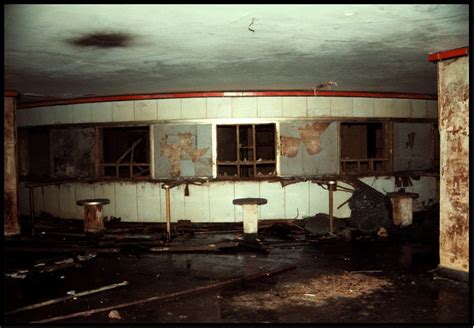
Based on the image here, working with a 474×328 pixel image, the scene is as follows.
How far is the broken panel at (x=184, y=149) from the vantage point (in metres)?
10.2

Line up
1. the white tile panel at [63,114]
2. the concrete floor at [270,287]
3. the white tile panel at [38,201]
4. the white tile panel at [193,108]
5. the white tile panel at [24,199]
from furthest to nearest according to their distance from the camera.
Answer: the white tile panel at [24,199] → the white tile panel at [38,201] → the white tile panel at [63,114] → the white tile panel at [193,108] → the concrete floor at [270,287]

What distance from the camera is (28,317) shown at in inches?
185

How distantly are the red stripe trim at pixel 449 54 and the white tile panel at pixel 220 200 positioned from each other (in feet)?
18.1

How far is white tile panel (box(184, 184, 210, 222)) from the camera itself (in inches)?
403

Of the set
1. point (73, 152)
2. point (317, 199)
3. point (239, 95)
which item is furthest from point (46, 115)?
point (317, 199)

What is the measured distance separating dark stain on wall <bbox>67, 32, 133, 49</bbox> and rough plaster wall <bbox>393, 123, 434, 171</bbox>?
7990 mm

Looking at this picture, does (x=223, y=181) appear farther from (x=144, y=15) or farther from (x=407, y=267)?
(x=144, y=15)

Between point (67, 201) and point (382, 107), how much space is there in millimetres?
8767

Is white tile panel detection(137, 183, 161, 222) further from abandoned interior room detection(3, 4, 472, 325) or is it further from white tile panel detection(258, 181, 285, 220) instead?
white tile panel detection(258, 181, 285, 220)

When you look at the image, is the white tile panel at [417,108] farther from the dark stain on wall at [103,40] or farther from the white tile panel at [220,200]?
the dark stain on wall at [103,40]

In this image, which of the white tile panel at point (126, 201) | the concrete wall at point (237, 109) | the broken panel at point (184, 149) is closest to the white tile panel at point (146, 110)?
the concrete wall at point (237, 109)

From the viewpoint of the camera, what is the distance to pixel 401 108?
10977mm

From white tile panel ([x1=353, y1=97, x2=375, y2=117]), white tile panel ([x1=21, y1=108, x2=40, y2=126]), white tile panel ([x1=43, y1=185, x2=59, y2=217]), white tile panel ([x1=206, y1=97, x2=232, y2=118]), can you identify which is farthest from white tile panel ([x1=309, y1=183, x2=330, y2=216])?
white tile panel ([x1=21, y1=108, x2=40, y2=126])

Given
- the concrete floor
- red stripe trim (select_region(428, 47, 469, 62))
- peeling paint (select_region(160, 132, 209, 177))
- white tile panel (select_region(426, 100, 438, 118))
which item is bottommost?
the concrete floor
